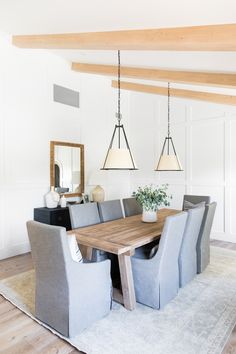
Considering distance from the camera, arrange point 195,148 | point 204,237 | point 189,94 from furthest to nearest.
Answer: point 195,148 < point 189,94 < point 204,237

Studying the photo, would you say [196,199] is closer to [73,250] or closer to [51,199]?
[51,199]

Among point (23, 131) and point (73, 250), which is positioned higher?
point (23, 131)

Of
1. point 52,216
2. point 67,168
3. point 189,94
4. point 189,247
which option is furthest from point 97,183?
point 189,247

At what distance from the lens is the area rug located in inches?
75.7

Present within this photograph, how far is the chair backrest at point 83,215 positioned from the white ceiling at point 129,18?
2148mm

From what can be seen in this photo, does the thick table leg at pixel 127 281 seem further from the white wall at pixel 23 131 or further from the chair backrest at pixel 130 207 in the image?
the white wall at pixel 23 131

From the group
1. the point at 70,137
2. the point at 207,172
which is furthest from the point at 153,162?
the point at 70,137

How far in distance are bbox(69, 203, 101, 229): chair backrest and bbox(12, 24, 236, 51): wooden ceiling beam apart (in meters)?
2.01

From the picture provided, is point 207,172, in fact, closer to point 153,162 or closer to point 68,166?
point 153,162

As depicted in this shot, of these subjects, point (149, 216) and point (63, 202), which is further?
point (63, 202)

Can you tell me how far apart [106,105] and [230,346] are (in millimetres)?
5187

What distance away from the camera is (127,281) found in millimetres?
2404

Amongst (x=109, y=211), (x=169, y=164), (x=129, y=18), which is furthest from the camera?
(x=169, y=164)

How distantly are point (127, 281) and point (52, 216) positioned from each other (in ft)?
7.26
